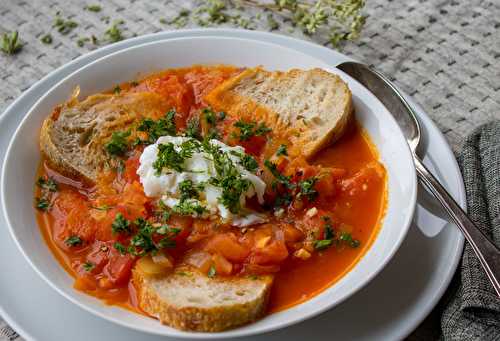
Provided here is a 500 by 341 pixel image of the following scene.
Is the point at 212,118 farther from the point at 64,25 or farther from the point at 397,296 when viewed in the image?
the point at 64,25

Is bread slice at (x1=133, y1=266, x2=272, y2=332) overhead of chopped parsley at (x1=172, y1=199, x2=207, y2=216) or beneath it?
beneath

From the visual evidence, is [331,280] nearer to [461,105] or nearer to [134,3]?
[461,105]

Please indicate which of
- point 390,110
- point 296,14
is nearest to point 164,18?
point 296,14

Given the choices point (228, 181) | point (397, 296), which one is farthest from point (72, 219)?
point (397, 296)

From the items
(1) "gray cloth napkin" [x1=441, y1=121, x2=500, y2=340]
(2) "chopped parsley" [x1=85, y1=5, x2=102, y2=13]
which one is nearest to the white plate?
(1) "gray cloth napkin" [x1=441, y1=121, x2=500, y2=340]

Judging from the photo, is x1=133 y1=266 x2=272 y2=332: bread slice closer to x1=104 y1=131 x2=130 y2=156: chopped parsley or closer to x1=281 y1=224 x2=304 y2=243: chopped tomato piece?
x1=281 y1=224 x2=304 y2=243: chopped tomato piece
